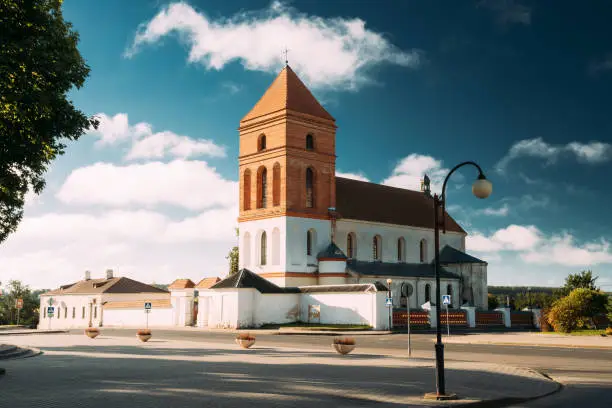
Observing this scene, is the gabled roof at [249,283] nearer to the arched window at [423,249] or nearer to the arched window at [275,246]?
the arched window at [275,246]

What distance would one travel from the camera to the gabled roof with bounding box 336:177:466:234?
61147 millimetres

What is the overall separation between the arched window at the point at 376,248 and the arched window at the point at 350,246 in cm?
285

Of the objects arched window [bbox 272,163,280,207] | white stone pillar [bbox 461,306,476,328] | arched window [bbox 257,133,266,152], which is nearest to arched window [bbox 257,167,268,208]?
arched window [bbox 272,163,280,207]

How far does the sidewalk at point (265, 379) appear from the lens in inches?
497

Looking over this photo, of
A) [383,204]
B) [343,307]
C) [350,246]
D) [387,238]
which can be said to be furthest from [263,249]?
[383,204]

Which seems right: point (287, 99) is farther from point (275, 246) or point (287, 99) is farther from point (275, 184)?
point (275, 246)

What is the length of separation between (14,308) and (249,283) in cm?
5877

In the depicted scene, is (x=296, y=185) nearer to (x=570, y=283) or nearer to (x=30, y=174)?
(x=570, y=283)

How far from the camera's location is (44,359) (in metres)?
21.9

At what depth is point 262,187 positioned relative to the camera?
190 ft

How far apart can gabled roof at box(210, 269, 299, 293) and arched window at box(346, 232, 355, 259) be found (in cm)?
938

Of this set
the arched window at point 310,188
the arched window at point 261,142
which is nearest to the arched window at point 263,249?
the arched window at point 310,188

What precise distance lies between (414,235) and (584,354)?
4106 cm

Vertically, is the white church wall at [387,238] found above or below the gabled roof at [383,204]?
below
